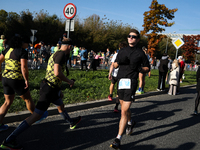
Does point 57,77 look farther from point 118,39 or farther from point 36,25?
point 118,39

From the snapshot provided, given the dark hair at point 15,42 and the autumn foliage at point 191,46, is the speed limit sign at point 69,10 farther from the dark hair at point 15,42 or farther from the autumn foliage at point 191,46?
the autumn foliage at point 191,46

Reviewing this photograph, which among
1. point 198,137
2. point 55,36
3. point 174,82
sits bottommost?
point 198,137

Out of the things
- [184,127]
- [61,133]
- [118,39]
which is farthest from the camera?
[118,39]

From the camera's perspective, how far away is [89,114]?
507 centimetres

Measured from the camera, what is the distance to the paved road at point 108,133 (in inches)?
131

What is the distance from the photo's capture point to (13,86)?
3.23 metres

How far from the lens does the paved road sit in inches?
131

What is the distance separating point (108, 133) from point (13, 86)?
6.67ft

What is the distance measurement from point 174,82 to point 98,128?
620 cm

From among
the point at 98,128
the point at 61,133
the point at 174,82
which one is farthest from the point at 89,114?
the point at 174,82

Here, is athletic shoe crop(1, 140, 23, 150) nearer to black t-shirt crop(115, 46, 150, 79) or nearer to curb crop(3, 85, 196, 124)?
curb crop(3, 85, 196, 124)

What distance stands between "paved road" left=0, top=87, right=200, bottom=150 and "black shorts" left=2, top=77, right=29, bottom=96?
0.83 metres

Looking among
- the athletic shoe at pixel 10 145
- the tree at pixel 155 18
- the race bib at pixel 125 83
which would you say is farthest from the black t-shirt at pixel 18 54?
the tree at pixel 155 18

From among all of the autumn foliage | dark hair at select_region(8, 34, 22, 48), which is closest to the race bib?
dark hair at select_region(8, 34, 22, 48)
